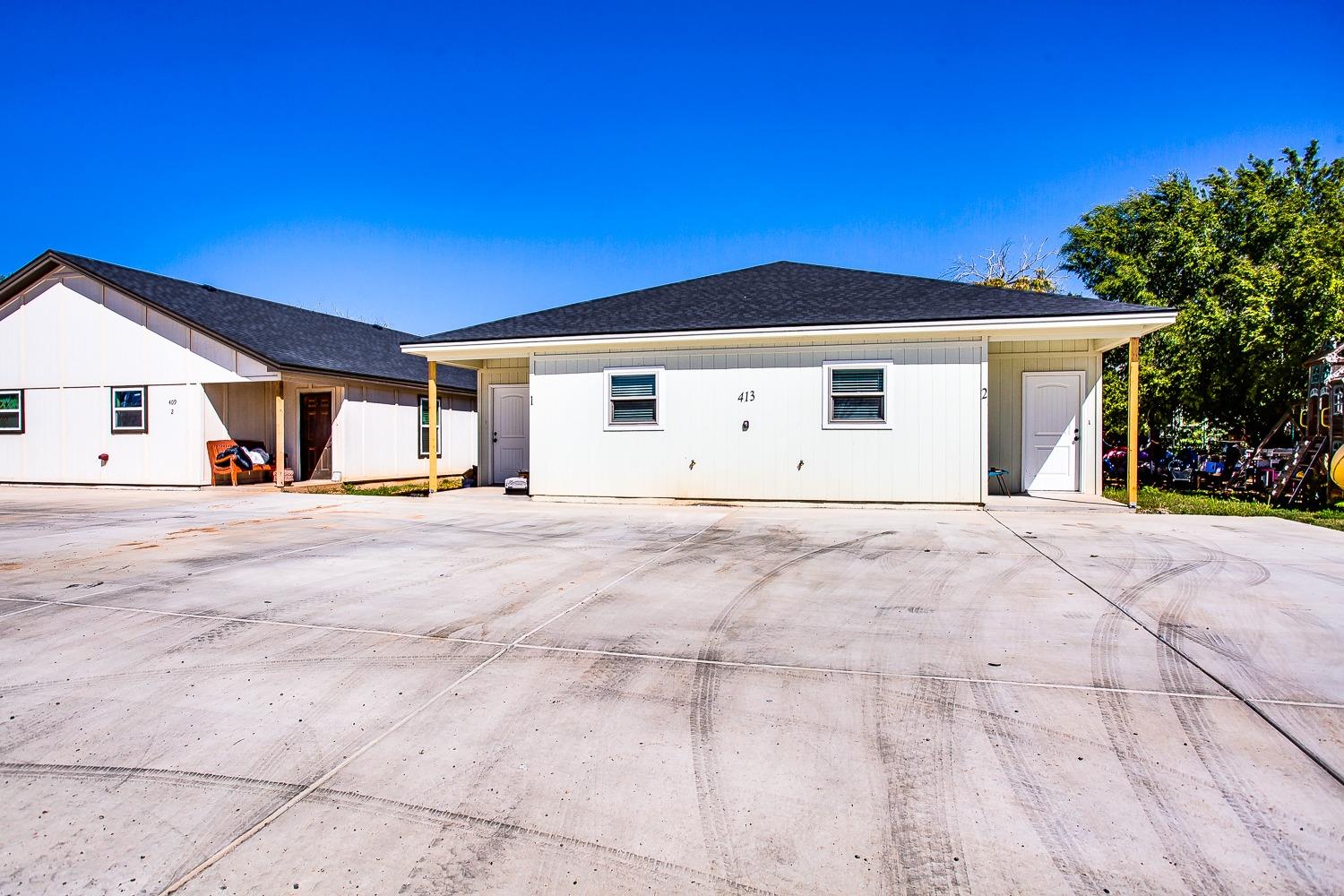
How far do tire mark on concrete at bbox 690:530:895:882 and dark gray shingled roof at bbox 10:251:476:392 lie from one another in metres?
13.7

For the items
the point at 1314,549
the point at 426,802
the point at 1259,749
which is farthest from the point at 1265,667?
the point at 1314,549

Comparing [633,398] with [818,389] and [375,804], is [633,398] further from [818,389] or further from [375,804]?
[375,804]

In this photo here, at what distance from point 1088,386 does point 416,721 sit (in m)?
12.8

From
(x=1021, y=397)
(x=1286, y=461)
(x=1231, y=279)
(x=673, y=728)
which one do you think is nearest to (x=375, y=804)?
(x=673, y=728)

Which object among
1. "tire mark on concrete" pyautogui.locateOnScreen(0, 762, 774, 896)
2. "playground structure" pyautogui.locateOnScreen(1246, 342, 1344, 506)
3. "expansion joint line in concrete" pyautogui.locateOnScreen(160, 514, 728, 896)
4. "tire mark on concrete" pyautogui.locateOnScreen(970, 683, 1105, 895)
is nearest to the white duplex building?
"playground structure" pyautogui.locateOnScreen(1246, 342, 1344, 506)

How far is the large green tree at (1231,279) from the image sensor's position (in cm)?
1316

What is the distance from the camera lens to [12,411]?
659 inches

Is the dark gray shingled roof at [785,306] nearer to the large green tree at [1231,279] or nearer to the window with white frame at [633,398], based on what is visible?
the window with white frame at [633,398]

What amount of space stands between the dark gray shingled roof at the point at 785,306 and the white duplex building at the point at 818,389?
0.19 ft

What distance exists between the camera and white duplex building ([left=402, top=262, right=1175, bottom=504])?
1084 centimetres

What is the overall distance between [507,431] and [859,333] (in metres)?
8.02

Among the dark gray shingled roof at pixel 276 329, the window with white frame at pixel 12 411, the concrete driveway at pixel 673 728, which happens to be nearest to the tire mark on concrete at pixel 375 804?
the concrete driveway at pixel 673 728

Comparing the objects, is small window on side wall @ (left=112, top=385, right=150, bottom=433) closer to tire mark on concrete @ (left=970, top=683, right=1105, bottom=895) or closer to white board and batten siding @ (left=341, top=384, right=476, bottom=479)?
white board and batten siding @ (left=341, top=384, right=476, bottom=479)

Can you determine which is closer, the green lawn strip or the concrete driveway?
the concrete driveway
